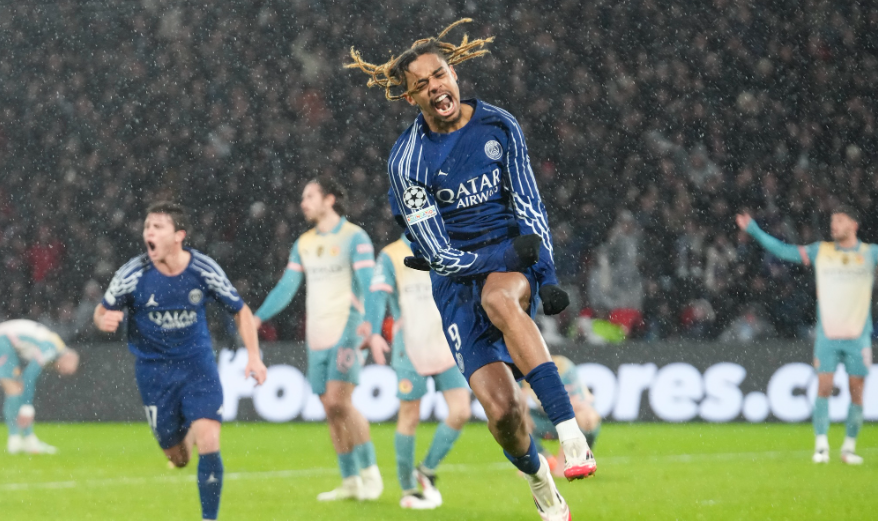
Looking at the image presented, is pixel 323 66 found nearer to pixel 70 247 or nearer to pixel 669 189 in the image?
pixel 70 247

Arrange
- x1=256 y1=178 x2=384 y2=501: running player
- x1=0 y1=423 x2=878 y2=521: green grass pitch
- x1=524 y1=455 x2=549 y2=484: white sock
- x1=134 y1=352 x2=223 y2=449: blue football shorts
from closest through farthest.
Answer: x1=524 y1=455 x2=549 y2=484: white sock
x1=134 y1=352 x2=223 y2=449: blue football shorts
x1=0 y1=423 x2=878 y2=521: green grass pitch
x1=256 y1=178 x2=384 y2=501: running player

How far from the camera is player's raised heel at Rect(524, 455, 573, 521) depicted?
4312 mm

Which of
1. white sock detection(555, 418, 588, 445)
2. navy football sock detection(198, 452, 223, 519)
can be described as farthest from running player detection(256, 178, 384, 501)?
white sock detection(555, 418, 588, 445)

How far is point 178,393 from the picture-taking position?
5.54 metres

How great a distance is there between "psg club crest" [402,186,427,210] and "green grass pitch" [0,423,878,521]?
2.33 metres

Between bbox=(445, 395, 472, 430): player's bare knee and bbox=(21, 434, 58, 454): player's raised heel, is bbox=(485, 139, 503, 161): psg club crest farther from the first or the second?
bbox=(21, 434, 58, 454): player's raised heel

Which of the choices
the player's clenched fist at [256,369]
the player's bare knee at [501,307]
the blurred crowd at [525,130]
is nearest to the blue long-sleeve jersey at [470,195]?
the player's bare knee at [501,307]

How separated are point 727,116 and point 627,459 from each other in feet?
19.2

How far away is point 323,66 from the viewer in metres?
14.4

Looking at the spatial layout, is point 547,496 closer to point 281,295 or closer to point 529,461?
point 529,461

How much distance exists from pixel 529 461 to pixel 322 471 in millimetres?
4147

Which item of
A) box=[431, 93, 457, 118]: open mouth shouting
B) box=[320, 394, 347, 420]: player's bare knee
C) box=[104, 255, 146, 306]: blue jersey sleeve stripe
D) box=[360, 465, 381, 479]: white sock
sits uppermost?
box=[431, 93, 457, 118]: open mouth shouting

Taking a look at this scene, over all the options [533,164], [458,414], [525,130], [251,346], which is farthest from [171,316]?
[525,130]

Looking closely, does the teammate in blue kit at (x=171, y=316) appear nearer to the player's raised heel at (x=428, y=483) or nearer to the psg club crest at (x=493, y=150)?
the player's raised heel at (x=428, y=483)
